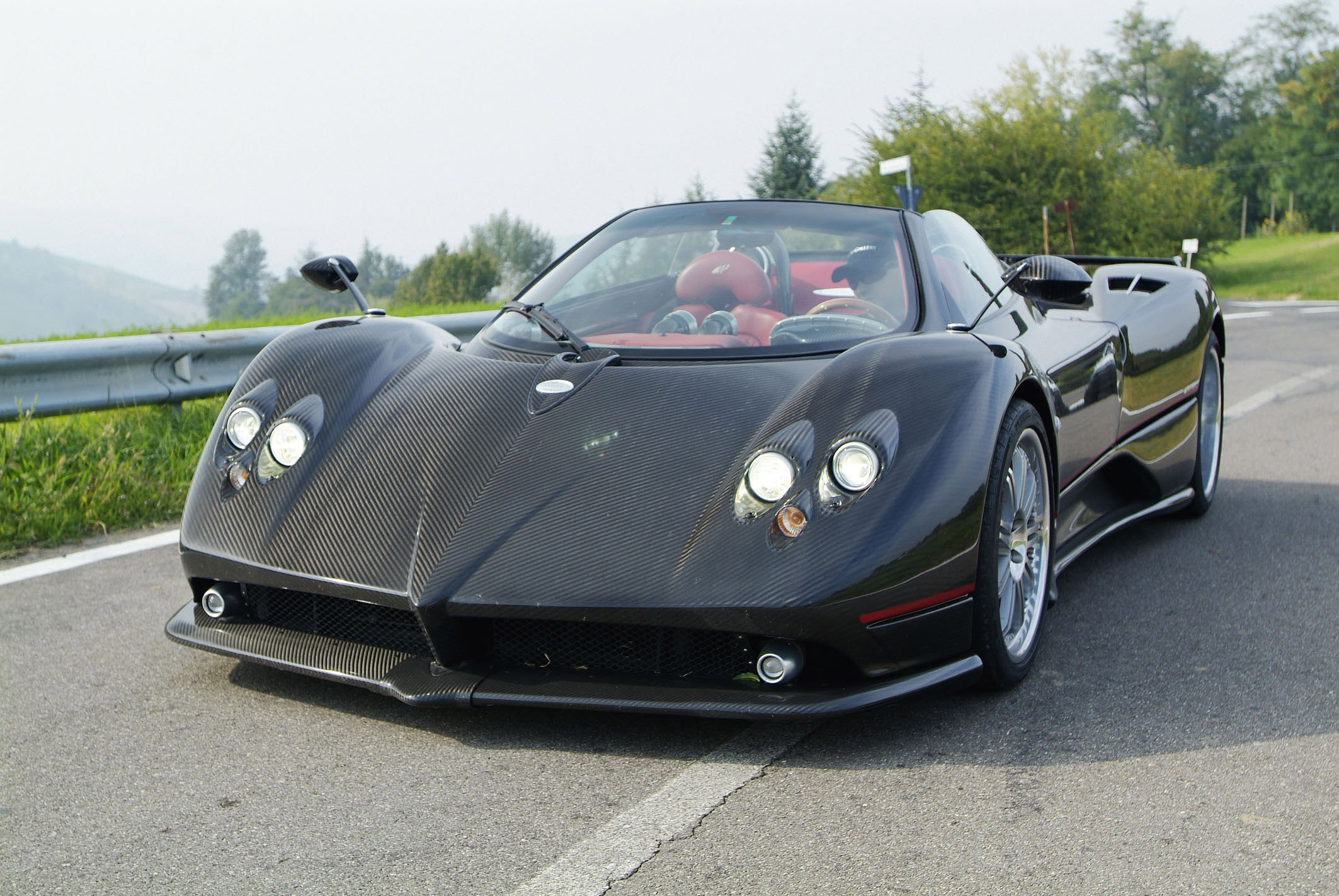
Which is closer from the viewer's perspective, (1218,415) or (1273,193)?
(1218,415)

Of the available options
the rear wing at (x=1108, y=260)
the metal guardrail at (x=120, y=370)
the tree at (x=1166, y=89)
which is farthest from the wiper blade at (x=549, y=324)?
the tree at (x=1166, y=89)

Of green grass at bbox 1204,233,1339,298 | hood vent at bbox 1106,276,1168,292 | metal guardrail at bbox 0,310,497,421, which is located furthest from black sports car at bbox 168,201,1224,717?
green grass at bbox 1204,233,1339,298

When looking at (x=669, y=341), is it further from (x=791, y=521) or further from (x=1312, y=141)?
(x=1312, y=141)

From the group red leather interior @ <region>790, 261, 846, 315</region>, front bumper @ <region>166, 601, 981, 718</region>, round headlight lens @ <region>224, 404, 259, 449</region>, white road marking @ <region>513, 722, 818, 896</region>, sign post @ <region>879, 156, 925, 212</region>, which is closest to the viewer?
white road marking @ <region>513, 722, 818, 896</region>

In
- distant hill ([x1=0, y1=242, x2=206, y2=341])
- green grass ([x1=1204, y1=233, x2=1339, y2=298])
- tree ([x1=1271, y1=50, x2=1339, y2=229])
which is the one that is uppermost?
tree ([x1=1271, y1=50, x2=1339, y2=229])

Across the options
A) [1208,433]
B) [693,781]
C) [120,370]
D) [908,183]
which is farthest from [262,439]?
[908,183]

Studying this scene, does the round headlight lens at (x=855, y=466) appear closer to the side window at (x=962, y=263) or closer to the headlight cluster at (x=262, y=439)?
the side window at (x=962, y=263)

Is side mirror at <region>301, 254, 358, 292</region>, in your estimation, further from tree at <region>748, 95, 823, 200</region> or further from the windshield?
tree at <region>748, 95, 823, 200</region>

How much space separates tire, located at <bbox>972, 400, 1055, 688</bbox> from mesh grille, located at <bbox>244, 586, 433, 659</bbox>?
3.91 feet

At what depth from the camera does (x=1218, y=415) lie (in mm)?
5344

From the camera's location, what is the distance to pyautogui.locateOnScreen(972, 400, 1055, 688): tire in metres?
2.77

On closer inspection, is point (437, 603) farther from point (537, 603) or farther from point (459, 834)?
point (459, 834)

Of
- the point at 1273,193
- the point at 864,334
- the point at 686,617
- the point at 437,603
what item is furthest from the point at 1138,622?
the point at 1273,193

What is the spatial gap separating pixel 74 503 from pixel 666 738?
10.6ft
